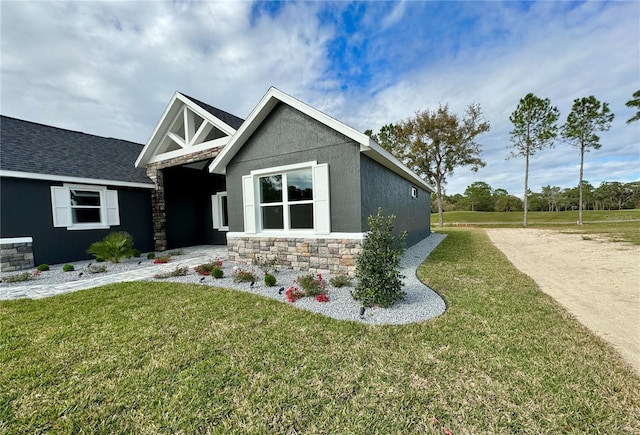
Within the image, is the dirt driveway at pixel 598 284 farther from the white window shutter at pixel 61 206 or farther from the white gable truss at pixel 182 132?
the white window shutter at pixel 61 206

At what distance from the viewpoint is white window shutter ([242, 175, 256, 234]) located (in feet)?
24.1

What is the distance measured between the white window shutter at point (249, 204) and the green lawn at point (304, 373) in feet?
11.9

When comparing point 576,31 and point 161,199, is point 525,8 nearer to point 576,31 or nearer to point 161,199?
point 576,31

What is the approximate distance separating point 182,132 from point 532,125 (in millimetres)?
25900

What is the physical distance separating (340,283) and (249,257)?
3.55 m

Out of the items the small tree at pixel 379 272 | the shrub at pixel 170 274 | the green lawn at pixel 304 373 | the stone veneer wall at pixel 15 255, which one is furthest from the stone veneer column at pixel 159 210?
the small tree at pixel 379 272

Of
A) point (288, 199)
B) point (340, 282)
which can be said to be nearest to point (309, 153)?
point (288, 199)

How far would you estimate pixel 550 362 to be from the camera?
2.54 meters

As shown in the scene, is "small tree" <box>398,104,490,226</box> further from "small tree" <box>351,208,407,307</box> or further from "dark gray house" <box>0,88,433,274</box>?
"small tree" <box>351,208,407,307</box>

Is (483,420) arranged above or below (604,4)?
below

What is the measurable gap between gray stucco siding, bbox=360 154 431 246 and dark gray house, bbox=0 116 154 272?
911 centimetres

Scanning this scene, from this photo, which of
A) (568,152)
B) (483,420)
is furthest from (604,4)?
(568,152)

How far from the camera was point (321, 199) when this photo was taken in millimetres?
6207

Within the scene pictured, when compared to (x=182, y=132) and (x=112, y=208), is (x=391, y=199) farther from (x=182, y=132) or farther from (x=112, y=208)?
(x=112, y=208)
